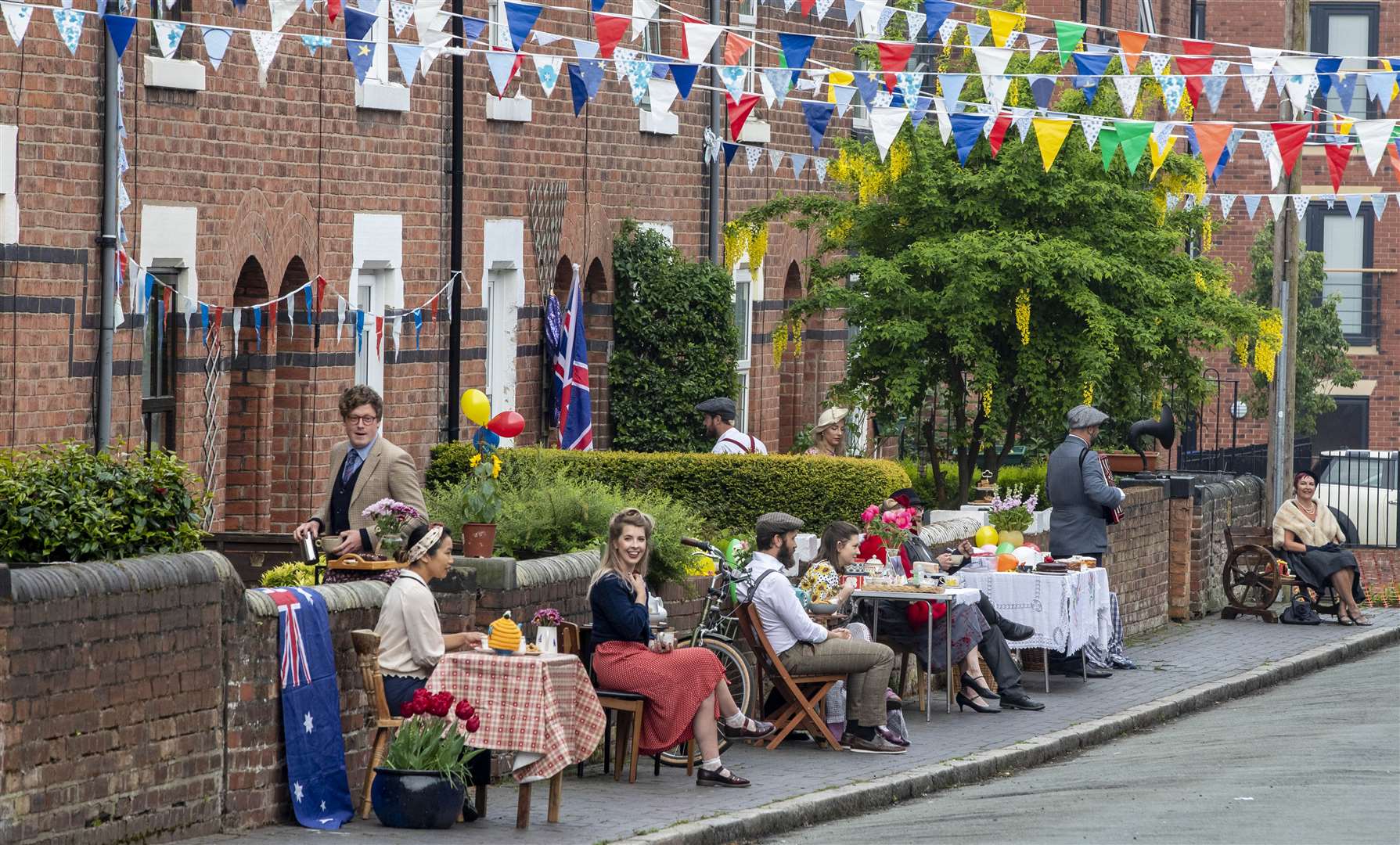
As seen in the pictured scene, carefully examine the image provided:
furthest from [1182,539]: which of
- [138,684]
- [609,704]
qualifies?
[138,684]

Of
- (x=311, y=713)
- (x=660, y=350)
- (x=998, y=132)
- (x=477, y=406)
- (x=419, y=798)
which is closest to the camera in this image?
(x=419, y=798)

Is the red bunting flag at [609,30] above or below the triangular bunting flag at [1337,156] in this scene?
above

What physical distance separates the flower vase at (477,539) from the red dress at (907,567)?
10.1 ft

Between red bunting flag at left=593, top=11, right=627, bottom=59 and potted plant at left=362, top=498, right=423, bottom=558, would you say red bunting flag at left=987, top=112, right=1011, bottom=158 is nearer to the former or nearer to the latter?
red bunting flag at left=593, top=11, right=627, bottom=59

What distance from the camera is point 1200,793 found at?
1295 cm

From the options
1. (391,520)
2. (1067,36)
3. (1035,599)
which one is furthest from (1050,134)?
(391,520)

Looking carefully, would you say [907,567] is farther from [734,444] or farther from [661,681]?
[661,681]

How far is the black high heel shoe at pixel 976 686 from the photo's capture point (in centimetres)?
1675

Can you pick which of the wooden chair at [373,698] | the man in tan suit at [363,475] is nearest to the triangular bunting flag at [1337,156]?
the man in tan suit at [363,475]

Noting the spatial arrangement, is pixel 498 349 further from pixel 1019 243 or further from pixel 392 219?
pixel 1019 243

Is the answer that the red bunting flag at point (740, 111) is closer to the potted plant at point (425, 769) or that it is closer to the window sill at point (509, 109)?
the window sill at point (509, 109)

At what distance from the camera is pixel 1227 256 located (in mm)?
52000

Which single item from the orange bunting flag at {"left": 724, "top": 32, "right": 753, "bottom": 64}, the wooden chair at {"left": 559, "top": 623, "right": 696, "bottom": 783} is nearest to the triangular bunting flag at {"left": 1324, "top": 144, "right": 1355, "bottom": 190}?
the orange bunting flag at {"left": 724, "top": 32, "right": 753, "bottom": 64}

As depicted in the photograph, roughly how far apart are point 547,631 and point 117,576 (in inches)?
98.5
